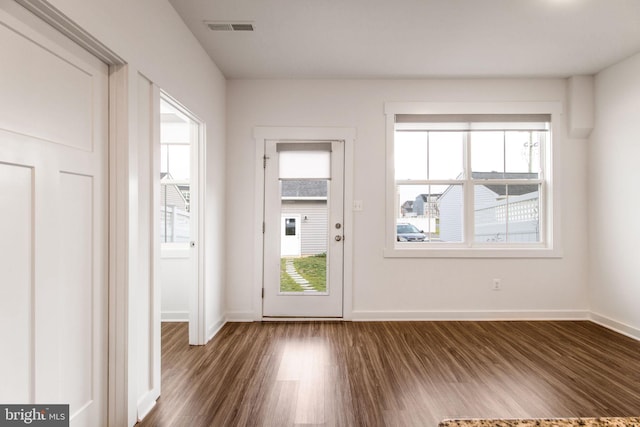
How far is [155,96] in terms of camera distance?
219 cm

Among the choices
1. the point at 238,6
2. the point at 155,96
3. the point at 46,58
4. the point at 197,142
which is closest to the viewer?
the point at 46,58

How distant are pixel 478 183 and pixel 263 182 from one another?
96.5 inches

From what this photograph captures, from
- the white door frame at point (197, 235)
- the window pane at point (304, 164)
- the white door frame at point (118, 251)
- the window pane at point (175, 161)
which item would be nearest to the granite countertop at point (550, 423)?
the white door frame at point (118, 251)

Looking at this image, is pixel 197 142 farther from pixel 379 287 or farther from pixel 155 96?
pixel 379 287

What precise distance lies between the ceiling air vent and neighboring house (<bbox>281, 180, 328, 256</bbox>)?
61.7 inches

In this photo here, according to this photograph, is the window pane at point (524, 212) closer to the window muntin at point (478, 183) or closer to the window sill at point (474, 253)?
the window muntin at point (478, 183)

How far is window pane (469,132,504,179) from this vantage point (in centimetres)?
388

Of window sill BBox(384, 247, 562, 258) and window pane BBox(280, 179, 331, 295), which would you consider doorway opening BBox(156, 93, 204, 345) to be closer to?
window pane BBox(280, 179, 331, 295)

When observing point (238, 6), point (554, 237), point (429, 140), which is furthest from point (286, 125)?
point (554, 237)

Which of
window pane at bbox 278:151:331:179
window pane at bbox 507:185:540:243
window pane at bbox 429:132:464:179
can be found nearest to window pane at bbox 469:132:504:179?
window pane at bbox 429:132:464:179

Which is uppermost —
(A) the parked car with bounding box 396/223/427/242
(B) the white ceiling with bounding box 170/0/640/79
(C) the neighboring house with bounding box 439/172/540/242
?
(B) the white ceiling with bounding box 170/0/640/79

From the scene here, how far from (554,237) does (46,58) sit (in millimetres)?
4543

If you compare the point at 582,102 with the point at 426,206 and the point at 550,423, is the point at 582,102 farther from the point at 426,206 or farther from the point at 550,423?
the point at 550,423

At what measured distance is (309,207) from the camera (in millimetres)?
3779
